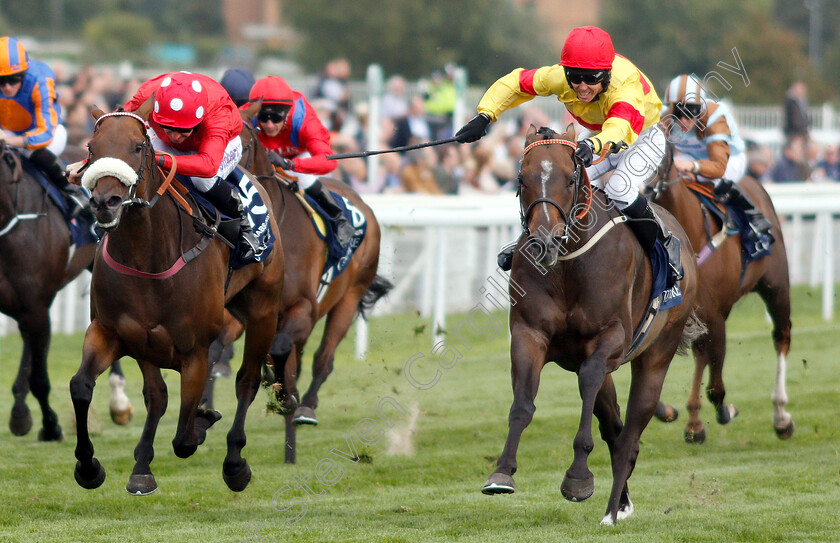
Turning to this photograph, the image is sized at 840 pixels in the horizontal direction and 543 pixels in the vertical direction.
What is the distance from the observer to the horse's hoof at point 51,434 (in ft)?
21.7

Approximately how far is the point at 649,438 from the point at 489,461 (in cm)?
119

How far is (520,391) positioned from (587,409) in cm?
27

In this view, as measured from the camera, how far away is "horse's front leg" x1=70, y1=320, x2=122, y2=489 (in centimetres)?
→ 453

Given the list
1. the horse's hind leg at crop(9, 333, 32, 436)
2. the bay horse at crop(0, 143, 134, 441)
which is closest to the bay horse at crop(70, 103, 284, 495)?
the bay horse at crop(0, 143, 134, 441)

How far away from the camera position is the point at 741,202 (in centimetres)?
713

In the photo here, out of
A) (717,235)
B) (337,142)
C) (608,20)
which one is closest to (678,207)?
(717,235)

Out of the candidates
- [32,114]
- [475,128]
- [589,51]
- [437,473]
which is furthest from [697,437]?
[32,114]

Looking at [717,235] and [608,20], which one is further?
[608,20]

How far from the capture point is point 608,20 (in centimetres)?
3119

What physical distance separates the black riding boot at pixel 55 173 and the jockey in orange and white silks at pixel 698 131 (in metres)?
3.43

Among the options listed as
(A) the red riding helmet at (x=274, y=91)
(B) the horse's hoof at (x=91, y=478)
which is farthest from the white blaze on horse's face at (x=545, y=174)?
(A) the red riding helmet at (x=274, y=91)

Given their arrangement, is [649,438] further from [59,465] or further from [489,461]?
[59,465]

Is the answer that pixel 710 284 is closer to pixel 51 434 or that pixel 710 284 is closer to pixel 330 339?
pixel 330 339

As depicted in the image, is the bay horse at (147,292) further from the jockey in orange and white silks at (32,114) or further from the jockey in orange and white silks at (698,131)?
the jockey in orange and white silks at (698,131)
